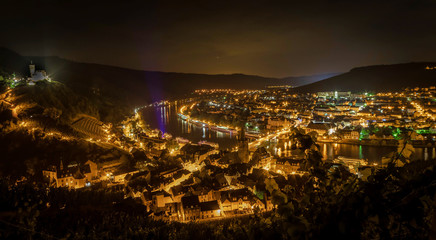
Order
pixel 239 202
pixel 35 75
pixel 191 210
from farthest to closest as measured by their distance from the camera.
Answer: pixel 35 75, pixel 239 202, pixel 191 210

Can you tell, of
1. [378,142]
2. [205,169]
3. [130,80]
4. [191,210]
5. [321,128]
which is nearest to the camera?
[191,210]

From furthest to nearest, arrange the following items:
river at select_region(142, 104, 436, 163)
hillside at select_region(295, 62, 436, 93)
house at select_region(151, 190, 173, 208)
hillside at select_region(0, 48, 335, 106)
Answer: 1. hillside at select_region(295, 62, 436, 93)
2. hillside at select_region(0, 48, 335, 106)
3. river at select_region(142, 104, 436, 163)
4. house at select_region(151, 190, 173, 208)

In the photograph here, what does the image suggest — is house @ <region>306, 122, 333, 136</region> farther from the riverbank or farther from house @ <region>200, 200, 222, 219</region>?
house @ <region>200, 200, 222, 219</region>

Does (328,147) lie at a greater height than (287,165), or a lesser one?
lesser

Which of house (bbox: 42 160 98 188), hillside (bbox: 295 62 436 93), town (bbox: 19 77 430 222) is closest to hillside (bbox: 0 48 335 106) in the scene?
town (bbox: 19 77 430 222)

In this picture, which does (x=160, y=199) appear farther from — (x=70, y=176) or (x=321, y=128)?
(x=321, y=128)

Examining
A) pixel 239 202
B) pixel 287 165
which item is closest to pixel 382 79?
pixel 287 165

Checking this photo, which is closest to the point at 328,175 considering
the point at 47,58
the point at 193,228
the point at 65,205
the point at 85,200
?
the point at 193,228

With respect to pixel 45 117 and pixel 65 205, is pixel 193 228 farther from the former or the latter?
pixel 45 117

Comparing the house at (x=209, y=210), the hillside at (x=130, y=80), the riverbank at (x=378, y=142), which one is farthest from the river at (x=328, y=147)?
the hillside at (x=130, y=80)
